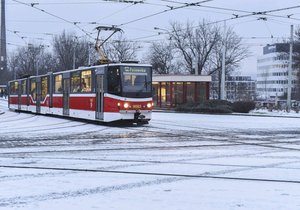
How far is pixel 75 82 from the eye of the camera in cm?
2858

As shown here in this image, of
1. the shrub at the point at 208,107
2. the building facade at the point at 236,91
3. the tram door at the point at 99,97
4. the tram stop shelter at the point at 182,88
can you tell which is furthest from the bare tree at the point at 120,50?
the tram door at the point at 99,97

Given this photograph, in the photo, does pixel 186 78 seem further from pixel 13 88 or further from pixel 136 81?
Result: pixel 136 81

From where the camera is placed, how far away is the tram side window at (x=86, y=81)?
85.7 feet

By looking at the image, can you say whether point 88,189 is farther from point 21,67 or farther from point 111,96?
point 21,67

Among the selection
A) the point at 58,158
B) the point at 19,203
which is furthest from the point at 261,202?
the point at 58,158

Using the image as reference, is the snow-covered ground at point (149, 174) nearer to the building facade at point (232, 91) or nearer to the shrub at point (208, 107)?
the shrub at point (208, 107)

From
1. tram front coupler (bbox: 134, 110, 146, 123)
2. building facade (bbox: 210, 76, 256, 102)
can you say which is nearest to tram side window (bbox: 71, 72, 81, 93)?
tram front coupler (bbox: 134, 110, 146, 123)

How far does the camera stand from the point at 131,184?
887 centimetres

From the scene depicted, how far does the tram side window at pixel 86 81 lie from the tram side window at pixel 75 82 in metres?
0.69

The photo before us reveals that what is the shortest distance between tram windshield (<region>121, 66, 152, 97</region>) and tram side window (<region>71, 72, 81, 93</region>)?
16.0ft

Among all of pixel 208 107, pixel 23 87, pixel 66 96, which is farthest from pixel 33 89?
pixel 208 107

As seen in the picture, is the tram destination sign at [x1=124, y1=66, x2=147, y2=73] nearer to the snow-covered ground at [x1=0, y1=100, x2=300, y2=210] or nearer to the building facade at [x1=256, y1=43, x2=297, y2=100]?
the snow-covered ground at [x1=0, y1=100, x2=300, y2=210]

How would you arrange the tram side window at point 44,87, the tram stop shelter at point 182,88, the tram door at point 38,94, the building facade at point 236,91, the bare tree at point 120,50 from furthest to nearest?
1. the bare tree at point 120,50
2. the building facade at point 236,91
3. the tram stop shelter at point 182,88
4. the tram door at point 38,94
5. the tram side window at point 44,87

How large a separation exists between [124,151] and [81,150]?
1305mm
